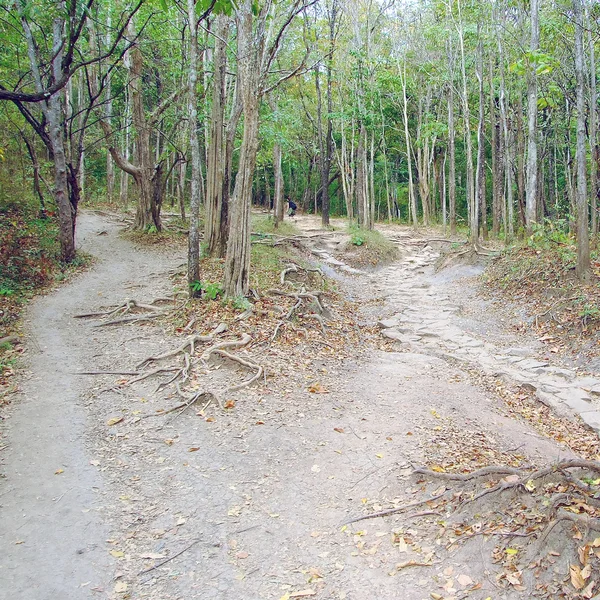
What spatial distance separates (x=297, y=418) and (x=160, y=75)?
676 inches

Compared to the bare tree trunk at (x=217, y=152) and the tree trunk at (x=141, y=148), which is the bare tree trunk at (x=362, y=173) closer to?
the tree trunk at (x=141, y=148)

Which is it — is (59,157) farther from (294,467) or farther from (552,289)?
(552,289)

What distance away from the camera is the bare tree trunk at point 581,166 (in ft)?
30.3

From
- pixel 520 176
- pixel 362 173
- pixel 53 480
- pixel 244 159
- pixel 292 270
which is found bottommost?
pixel 53 480

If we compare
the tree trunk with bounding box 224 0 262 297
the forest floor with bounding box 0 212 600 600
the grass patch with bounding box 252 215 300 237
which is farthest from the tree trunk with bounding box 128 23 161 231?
the tree trunk with bounding box 224 0 262 297

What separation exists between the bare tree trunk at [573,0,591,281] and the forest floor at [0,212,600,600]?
203cm

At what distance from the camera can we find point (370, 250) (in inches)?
714

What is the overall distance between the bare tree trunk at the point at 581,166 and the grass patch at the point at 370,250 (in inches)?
320

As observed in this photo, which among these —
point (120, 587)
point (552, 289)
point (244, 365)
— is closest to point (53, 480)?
point (120, 587)

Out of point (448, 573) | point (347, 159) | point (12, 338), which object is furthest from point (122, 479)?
point (347, 159)

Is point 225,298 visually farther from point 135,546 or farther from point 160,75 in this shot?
point 160,75

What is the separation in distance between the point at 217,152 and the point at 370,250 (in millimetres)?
7765

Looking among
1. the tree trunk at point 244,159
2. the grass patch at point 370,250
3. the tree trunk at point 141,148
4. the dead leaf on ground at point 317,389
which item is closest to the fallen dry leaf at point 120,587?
the dead leaf on ground at point 317,389

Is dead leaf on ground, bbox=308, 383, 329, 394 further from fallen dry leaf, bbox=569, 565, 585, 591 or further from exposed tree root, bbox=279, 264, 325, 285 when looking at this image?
fallen dry leaf, bbox=569, 565, 585, 591
